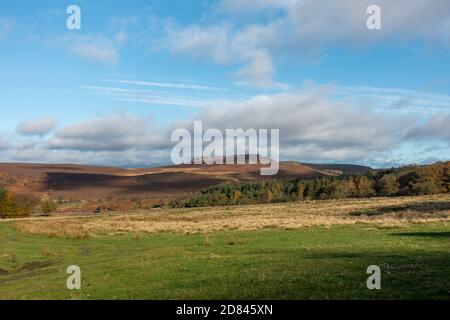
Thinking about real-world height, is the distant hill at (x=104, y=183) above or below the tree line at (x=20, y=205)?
above

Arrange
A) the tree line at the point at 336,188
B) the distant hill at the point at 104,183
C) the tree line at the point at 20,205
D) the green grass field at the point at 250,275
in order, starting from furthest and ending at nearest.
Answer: the distant hill at the point at 104,183
the tree line at the point at 336,188
the tree line at the point at 20,205
the green grass field at the point at 250,275

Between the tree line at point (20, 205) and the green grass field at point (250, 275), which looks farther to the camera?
the tree line at point (20, 205)

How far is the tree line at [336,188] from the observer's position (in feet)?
425

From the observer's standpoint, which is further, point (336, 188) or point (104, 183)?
point (104, 183)

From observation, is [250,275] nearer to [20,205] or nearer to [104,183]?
[20,205]

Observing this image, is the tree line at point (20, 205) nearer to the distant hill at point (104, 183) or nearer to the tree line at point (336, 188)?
the distant hill at point (104, 183)

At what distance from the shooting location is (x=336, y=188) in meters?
144

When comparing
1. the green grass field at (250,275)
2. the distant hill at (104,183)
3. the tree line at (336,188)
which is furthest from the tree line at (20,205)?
the green grass field at (250,275)

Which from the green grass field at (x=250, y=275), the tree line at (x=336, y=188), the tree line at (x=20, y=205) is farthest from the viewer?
the tree line at (x=336, y=188)

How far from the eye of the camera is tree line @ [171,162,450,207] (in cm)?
12950

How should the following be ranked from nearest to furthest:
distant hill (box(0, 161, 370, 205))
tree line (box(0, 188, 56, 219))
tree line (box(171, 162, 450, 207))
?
tree line (box(0, 188, 56, 219)) < tree line (box(171, 162, 450, 207)) < distant hill (box(0, 161, 370, 205))

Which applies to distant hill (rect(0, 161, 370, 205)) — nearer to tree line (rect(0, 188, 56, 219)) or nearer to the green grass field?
tree line (rect(0, 188, 56, 219))

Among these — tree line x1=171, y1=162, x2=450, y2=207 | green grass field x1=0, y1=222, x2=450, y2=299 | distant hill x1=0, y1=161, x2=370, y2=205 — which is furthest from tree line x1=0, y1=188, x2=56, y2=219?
green grass field x1=0, y1=222, x2=450, y2=299

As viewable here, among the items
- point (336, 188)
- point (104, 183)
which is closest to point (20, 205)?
point (104, 183)
